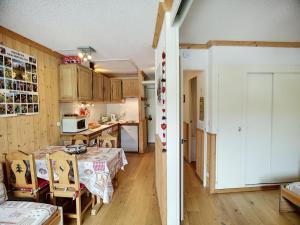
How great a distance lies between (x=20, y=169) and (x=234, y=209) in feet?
9.12

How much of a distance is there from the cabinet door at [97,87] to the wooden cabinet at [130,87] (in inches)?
38.1

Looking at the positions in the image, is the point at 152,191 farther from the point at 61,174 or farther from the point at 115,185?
the point at 61,174

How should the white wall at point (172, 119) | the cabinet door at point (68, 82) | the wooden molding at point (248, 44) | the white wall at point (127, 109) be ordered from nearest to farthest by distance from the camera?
the white wall at point (172, 119) → the wooden molding at point (248, 44) → the cabinet door at point (68, 82) → the white wall at point (127, 109)

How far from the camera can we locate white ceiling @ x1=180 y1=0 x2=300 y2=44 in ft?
5.86

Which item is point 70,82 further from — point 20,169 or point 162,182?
point 162,182

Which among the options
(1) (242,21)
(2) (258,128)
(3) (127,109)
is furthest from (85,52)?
(3) (127,109)

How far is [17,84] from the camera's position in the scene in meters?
2.44

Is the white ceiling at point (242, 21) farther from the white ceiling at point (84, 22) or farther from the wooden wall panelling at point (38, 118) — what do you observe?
the wooden wall panelling at point (38, 118)

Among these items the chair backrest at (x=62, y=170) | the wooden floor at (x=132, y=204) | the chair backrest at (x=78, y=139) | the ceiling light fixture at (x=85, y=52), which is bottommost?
the wooden floor at (x=132, y=204)

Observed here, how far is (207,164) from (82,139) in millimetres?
2246

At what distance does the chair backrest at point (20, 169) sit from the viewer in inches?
81.2

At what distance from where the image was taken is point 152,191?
117 inches

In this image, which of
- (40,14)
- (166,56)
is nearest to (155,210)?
(166,56)

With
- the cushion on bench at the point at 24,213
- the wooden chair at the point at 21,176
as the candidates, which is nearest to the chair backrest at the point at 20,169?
the wooden chair at the point at 21,176
